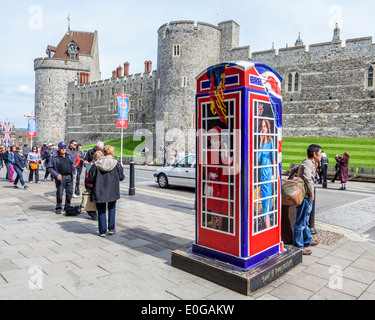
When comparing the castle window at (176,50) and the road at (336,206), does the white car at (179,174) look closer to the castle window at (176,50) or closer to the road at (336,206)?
the road at (336,206)

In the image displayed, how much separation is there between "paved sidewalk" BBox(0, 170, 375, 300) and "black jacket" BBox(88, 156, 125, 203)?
803mm

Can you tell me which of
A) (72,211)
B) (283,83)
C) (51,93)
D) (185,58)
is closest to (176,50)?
(185,58)

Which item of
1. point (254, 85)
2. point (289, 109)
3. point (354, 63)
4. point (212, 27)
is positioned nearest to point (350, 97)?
point (354, 63)

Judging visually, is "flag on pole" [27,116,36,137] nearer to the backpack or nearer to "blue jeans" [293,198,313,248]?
the backpack

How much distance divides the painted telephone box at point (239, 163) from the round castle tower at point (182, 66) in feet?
96.6

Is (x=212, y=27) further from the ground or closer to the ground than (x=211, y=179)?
further from the ground

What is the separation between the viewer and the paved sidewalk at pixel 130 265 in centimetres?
364

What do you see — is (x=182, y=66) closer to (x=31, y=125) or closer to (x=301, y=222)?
(x=31, y=125)

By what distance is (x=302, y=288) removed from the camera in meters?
3.81

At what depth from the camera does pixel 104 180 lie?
231 inches

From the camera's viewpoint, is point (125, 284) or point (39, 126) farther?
point (39, 126)
